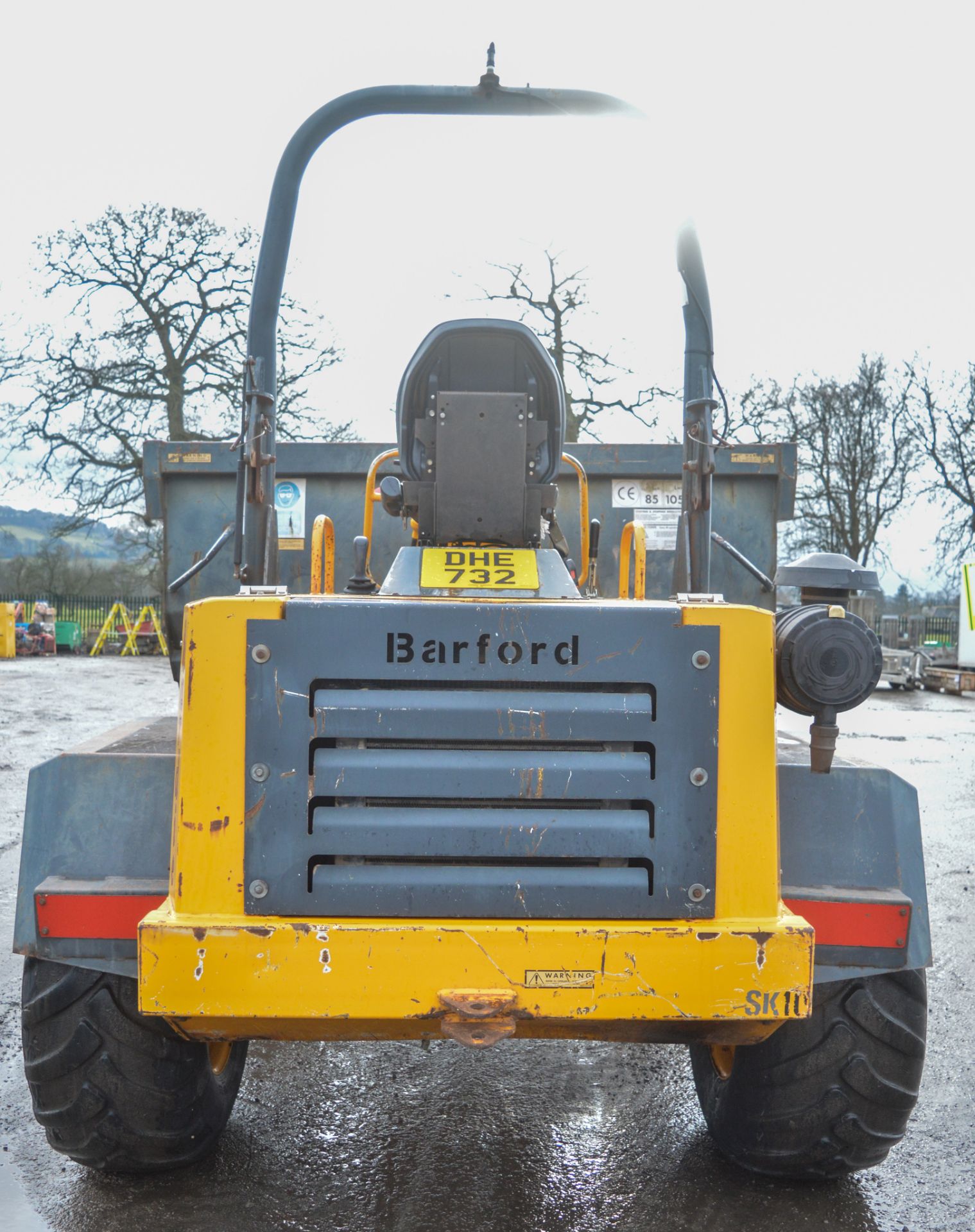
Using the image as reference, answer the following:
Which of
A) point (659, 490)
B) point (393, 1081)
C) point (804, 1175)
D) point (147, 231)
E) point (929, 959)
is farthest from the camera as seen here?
point (147, 231)

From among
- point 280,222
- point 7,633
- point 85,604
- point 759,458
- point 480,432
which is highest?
point 280,222

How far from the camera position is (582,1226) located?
281cm

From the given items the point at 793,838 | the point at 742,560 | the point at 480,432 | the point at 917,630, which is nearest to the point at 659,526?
the point at 742,560

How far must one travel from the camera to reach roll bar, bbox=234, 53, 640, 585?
3133mm

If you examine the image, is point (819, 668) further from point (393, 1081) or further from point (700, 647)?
point (393, 1081)

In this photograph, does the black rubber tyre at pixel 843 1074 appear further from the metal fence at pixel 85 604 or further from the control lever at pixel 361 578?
the metal fence at pixel 85 604

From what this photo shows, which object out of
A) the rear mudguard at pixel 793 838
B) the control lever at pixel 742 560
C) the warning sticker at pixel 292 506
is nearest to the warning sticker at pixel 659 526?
the control lever at pixel 742 560

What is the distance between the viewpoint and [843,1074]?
2.78m

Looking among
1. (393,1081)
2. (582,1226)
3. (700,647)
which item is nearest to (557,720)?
(700,647)

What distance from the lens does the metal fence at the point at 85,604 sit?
33.2 meters

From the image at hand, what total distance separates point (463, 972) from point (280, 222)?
2.18m

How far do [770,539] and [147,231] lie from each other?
22238 millimetres

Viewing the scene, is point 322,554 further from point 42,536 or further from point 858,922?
point 42,536

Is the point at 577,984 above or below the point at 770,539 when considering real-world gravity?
below
